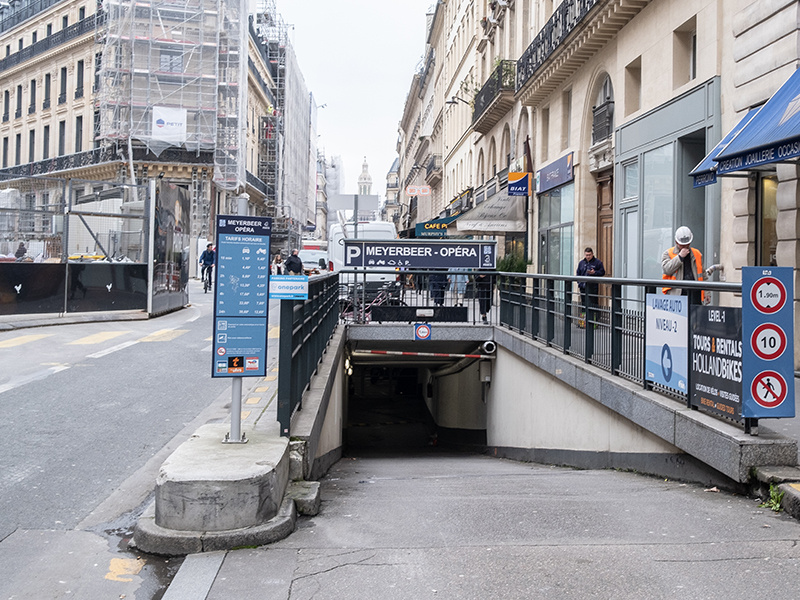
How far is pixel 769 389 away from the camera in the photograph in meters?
5.39

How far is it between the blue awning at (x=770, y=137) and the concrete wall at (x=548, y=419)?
127 inches

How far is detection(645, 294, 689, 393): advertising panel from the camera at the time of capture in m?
6.40

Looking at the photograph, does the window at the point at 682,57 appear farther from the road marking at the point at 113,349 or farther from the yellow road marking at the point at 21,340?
the yellow road marking at the point at 21,340

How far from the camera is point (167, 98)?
41312mm

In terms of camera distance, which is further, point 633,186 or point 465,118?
point 465,118

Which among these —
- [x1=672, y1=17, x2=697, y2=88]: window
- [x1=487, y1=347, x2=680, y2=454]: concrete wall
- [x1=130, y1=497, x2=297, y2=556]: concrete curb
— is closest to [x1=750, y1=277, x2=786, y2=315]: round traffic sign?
[x1=487, y1=347, x2=680, y2=454]: concrete wall

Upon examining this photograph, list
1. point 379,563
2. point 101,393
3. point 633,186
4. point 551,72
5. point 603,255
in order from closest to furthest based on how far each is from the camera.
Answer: point 379,563
point 101,393
point 633,186
point 603,255
point 551,72

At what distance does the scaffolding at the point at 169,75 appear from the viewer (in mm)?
40906

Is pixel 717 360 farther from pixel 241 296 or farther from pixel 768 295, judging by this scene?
pixel 241 296

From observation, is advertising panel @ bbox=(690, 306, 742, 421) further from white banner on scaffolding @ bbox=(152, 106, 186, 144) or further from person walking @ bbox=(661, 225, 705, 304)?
white banner on scaffolding @ bbox=(152, 106, 186, 144)

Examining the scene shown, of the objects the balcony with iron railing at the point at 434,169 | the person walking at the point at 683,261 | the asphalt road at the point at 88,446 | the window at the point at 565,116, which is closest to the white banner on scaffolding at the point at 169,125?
the balcony with iron railing at the point at 434,169

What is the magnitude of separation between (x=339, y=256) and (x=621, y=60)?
14.0 metres

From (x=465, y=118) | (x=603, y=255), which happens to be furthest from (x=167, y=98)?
(x=603, y=255)

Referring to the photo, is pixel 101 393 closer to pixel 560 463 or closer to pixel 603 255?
pixel 560 463
